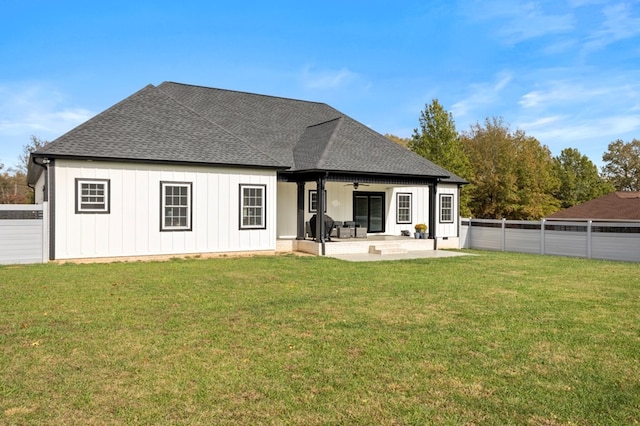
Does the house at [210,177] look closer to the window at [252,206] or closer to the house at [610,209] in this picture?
the window at [252,206]

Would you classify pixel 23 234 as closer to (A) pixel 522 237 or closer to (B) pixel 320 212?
(B) pixel 320 212

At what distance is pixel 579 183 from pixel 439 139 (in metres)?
30.5

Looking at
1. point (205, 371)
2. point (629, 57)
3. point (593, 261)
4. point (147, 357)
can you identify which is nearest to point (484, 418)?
point (205, 371)

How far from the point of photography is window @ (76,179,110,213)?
1322cm

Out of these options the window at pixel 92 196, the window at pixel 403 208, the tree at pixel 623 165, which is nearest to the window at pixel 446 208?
the window at pixel 403 208

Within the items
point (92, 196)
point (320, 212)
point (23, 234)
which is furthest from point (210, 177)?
point (23, 234)

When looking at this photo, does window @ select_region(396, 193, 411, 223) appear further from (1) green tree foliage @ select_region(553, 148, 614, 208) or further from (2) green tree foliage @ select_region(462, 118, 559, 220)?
(1) green tree foliage @ select_region(553, 148, 614, 208)

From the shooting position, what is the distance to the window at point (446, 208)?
72.6 ft

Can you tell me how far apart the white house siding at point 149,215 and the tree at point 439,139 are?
18.4 metres

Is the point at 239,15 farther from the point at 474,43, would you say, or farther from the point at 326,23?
the point at 474,43

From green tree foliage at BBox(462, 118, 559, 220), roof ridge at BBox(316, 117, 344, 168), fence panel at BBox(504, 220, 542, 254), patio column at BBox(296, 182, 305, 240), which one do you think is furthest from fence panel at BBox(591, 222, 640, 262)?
green tree foliage at BBox(462, 118, 559, 220)

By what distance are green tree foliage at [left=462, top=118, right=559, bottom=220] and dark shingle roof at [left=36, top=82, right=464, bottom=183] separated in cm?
1873

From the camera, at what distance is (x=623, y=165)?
2248 inches

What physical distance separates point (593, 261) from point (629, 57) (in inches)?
438
